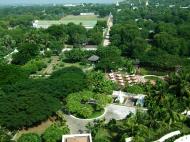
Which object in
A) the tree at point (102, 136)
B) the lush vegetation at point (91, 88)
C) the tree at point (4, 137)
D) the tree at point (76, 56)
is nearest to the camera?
the tree at point (4, 137)

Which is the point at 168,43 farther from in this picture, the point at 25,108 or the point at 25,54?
the point at 25,108

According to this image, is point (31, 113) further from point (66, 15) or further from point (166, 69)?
point (66, 15)

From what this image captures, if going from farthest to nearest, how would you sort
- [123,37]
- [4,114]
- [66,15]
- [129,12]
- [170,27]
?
[66,15] → [129,12] → [170,27] → [123,37] → [4,114]

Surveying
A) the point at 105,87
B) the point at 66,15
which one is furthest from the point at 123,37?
the point at 66,15

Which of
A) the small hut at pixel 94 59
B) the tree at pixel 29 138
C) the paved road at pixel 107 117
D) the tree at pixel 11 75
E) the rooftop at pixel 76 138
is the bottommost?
the paved road at pixel 107 117

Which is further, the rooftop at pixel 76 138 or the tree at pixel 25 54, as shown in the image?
the tree at pixel 25 54

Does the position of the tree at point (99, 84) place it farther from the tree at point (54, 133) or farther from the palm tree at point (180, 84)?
the tree at point (54, 133)

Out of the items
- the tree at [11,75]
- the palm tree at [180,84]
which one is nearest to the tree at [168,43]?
the palm tree at [180,84]

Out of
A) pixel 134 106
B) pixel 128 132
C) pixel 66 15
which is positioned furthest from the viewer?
pixel 66 15
